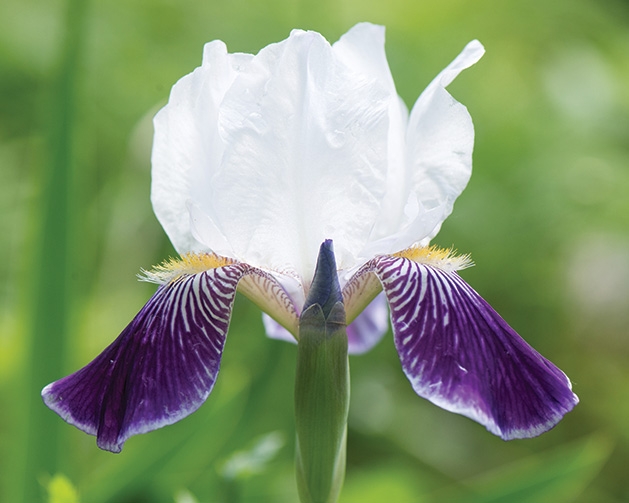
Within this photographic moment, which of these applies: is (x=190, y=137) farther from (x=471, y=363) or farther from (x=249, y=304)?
(x=249, y=304)

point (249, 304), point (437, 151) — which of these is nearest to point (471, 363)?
point (437, 151)

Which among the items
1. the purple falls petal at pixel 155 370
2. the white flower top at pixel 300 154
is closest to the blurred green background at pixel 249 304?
the purple falls petal at pixel 155 370

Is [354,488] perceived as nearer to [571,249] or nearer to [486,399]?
[486,399]

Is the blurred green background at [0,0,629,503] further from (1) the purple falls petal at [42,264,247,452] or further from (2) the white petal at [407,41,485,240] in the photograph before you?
(2) the white petal at [407,41,485,240]

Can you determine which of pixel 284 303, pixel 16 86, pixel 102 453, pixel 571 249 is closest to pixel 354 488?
pixel 102 453

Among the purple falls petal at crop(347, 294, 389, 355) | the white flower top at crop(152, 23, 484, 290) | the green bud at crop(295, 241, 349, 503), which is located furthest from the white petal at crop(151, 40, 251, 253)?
the purple falls petal at crop(347, 294, 389, 355)
